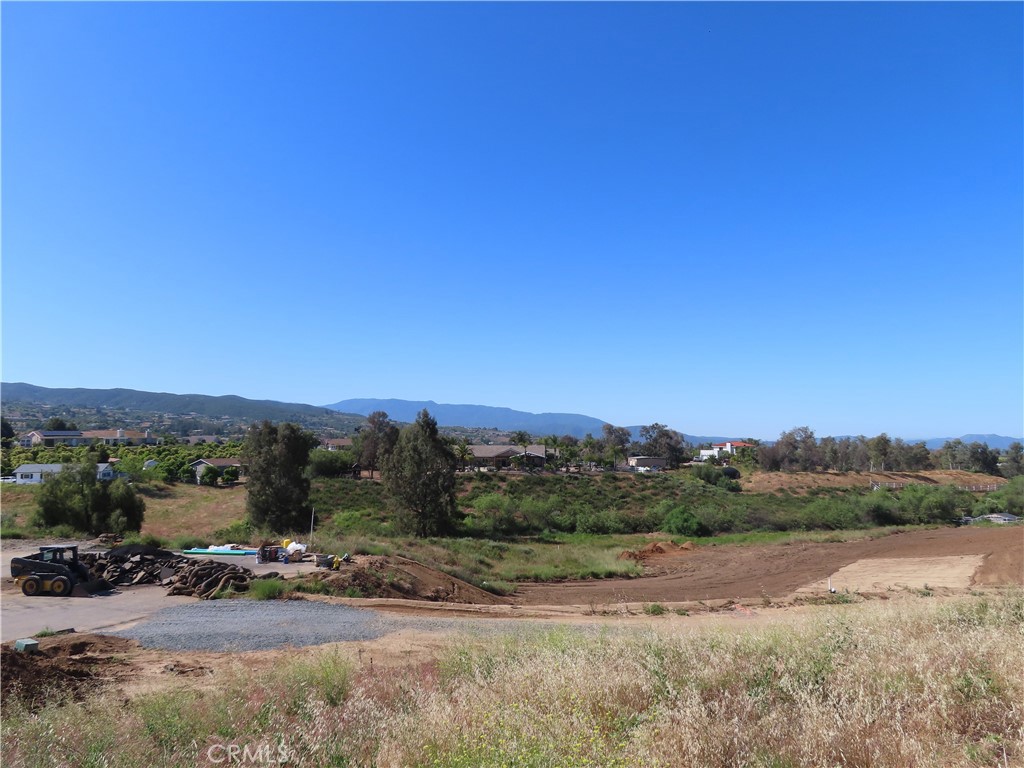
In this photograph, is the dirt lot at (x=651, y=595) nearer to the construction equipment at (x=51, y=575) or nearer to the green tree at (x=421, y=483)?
the construction equipment at (x=51, y=575)

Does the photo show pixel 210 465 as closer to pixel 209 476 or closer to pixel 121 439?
pixel 209 476

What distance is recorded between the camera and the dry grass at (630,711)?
15.2 feet

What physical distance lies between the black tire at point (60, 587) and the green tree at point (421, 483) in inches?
878

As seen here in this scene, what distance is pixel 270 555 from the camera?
23.3m

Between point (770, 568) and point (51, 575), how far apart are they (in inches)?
1242

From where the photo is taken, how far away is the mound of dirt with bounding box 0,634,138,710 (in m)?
9.16

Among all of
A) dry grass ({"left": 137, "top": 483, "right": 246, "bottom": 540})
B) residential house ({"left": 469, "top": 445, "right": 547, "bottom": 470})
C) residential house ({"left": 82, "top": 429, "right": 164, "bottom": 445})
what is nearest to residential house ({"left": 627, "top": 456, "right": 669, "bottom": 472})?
residential house ({"left": 469, "top": 445, "right": 547, "bottom": 470})

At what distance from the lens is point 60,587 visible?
1761 cm

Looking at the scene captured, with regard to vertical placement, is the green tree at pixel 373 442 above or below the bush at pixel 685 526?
above

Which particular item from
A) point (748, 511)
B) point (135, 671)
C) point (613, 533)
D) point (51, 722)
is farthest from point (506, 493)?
point (51, 722)

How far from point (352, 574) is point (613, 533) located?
104 feet

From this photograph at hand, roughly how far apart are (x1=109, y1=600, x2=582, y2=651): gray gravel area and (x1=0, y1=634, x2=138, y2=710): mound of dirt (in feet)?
2.94

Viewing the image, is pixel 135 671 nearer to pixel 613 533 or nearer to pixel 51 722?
pixel 51 722

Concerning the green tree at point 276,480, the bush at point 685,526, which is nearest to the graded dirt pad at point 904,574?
the bush at point 685,526
